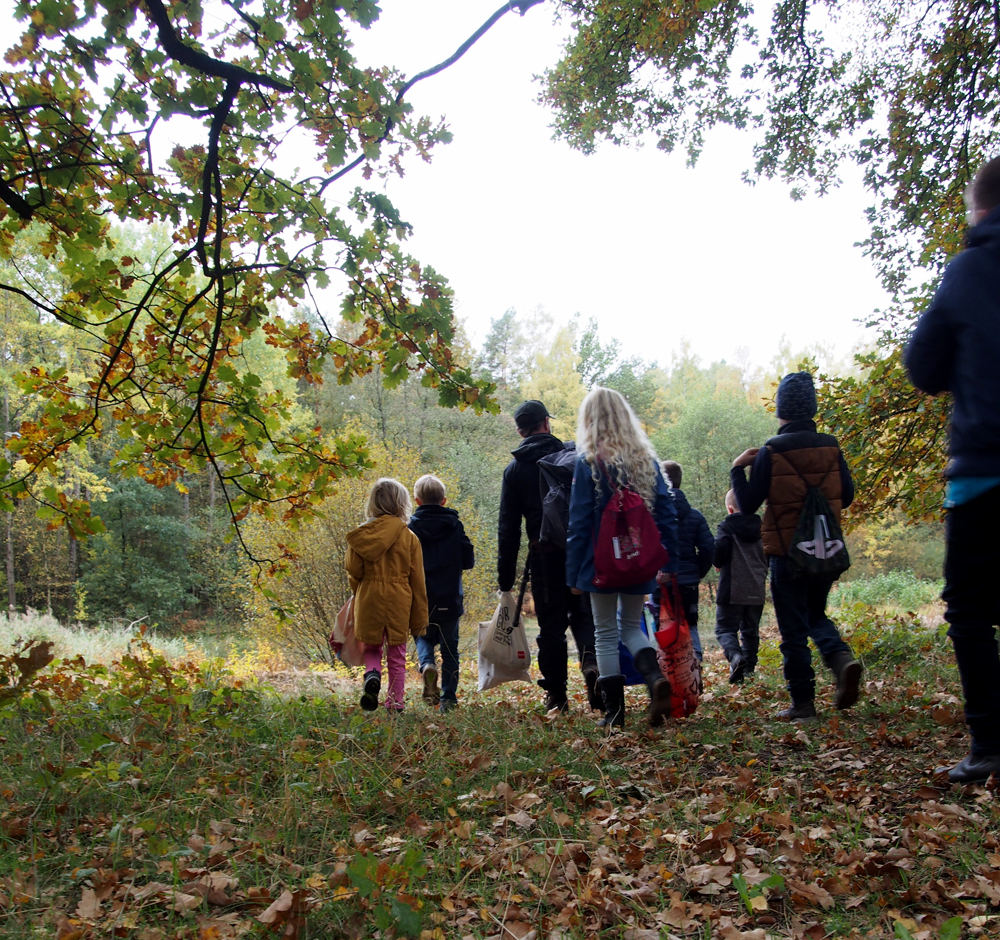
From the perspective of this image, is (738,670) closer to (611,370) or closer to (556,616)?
(556,616)

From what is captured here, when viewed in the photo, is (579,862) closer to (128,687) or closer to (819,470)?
(819,470)

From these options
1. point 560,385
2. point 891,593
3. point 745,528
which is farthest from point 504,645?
point 560,385

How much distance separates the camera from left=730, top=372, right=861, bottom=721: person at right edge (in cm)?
430

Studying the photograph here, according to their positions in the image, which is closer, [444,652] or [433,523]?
[444,652]

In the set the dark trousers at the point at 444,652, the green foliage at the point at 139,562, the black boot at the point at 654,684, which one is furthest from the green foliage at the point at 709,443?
the black boot at the point at 654,684

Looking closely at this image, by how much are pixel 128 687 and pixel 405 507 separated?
2.30 m

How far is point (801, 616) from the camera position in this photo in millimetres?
4371

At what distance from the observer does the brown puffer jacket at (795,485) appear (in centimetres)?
430

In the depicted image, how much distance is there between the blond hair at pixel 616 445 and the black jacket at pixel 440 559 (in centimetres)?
199

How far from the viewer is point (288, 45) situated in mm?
3980

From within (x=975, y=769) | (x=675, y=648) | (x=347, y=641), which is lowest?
(x=975, y=769)

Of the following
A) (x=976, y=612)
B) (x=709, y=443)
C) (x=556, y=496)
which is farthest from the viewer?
(x=709, y=443)

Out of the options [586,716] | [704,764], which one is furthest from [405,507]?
[704,764]

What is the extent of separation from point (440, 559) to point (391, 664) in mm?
1031
